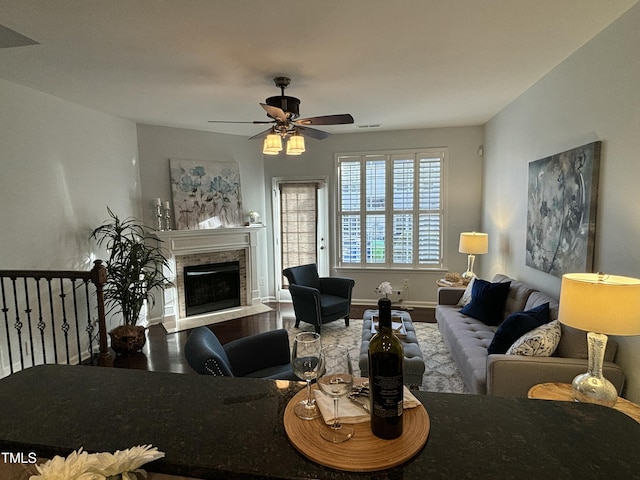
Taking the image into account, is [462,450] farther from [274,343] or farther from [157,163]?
[157,163]

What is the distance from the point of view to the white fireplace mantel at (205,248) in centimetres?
491

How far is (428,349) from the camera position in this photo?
12.9ft

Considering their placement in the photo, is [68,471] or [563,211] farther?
[563,211]

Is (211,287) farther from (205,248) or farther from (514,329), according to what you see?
(514,329)

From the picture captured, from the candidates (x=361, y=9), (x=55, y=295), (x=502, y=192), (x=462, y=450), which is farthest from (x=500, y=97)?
(x=55, y=295)

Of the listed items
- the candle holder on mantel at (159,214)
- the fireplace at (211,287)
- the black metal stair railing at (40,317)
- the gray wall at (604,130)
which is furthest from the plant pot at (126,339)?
the gray wall at (604,130)

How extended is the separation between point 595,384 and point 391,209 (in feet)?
13.0

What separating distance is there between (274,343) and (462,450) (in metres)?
2.02

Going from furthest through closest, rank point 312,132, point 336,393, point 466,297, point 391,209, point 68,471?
point 391,209 < point 466,297 < point 312,132 < point 336,393 < point 68,471

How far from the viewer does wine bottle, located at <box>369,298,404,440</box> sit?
0.81m

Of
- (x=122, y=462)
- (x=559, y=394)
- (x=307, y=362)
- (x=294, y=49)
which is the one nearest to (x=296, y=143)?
(x=294, y=49)

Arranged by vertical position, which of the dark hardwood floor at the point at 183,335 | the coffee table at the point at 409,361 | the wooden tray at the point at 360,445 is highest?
the wooden tray at the point at 360,445

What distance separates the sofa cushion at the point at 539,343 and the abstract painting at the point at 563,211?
23.3 inches

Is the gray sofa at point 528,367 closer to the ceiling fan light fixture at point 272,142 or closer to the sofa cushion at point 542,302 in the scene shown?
the sofa cushion at point 542,302
